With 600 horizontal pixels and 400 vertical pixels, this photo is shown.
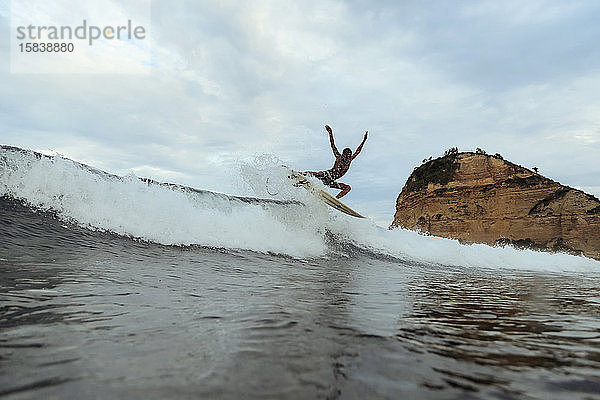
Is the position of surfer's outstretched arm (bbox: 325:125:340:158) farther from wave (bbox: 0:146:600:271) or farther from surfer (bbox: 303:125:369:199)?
wave (bbox: 0:146:600:271)

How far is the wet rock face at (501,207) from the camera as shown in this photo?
66.5 ft

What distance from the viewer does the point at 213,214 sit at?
8.22 m

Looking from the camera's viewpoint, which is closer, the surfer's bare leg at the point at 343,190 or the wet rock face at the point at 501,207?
the surfer's bare leg at the point at 343,190

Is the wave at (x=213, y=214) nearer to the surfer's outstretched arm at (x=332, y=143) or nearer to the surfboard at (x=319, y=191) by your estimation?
the surfboard at (x=319, y=191)

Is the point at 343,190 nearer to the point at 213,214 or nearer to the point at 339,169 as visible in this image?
the point at 339,169

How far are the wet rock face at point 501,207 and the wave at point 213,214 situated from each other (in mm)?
10620

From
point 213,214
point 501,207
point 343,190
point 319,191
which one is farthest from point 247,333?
point 501,207

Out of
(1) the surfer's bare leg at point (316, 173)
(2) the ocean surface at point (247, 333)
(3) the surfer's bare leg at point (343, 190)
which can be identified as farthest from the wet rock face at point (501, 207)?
(2) the ocean surface at point (247, 333)

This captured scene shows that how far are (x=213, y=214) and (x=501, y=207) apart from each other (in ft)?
63.7

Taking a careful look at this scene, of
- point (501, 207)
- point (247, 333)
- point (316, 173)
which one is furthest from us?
point (501, 207)

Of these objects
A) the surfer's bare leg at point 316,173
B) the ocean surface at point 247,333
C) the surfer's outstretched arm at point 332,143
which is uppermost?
the surfer's outstretched arm at point 332,143

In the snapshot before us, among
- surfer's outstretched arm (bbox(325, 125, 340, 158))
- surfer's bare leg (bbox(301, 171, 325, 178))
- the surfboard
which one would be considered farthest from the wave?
surfer's outstretched arm (bbox(325, 125, 340, 158))

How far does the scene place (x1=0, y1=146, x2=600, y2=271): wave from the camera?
21.9ft

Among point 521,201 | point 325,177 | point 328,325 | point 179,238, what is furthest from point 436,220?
point 328,325
